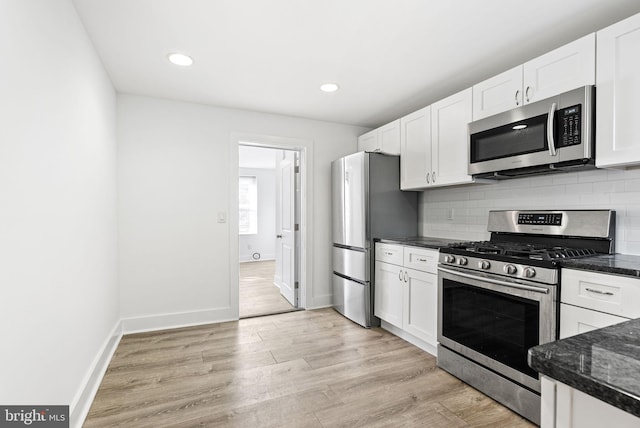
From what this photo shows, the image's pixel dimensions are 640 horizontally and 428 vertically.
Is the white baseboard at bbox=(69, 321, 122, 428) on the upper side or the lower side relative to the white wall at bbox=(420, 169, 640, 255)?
lower

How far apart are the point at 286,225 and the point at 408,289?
2127mm

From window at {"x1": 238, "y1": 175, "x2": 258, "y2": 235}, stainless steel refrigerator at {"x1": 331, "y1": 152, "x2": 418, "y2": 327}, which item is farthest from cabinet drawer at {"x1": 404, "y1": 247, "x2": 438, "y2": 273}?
window at {"x1": 238, "y1": 175, "x2": 258, "y2": 235}

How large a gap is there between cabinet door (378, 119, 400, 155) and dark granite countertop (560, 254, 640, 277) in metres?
2.01

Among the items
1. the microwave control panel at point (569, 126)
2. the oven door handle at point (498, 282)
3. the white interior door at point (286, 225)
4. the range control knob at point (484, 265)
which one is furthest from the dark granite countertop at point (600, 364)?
the white interior door at point (286, 225)

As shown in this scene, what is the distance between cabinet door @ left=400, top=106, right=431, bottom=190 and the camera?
3.05 m

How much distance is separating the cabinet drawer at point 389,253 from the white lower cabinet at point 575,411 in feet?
7.79

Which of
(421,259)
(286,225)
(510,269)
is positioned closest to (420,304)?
(421,259)

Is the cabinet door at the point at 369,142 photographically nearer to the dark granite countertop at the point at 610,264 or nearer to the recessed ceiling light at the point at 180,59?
the recessed ceiling light at the point at 180,59

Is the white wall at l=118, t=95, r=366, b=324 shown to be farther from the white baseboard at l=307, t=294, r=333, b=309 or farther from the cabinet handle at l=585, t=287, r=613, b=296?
the cabinet handle at l=585, t=287, r=613, b=296

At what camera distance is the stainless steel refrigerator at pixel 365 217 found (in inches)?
131

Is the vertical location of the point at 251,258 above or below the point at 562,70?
below

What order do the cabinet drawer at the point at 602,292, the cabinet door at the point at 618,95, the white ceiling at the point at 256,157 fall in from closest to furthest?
the cabinet drawer at the point at 602,292
the cabinet door at the point at 618,95
the white ceiling at the point at 256,157

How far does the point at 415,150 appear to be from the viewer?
10.5ft

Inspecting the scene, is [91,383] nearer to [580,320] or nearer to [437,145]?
[580,320]
